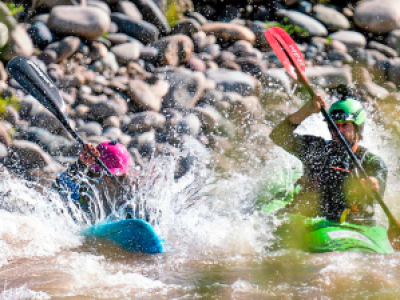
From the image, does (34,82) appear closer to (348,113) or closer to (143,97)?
(143,97)

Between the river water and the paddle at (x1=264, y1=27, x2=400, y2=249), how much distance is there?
8.4 inches

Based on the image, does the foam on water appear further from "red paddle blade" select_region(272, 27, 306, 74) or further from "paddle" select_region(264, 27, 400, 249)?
"red paddle blade" select_region(272, 27, 306, 74)

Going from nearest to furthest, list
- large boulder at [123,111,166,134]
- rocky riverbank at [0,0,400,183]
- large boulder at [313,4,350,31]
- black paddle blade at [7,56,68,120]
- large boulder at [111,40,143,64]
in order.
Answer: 1. black paddle blade at [7,56,68,120]
2. rocky riverbank at [0,0,400,183]
3. large boulder at [123,111,166,134]
4. large boulder at [111,40,143,64]
5. large boulder at [313,4,350,31]

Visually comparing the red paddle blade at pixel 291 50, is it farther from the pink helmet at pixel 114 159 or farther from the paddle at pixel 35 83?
the paddle at pixel 35 83

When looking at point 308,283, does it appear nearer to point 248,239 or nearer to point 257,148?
point 248,239

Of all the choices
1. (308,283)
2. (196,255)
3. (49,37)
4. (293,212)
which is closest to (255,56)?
(49,37)

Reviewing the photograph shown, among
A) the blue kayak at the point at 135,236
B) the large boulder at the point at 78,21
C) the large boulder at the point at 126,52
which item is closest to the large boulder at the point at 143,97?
the large boulder at the point at 126,52

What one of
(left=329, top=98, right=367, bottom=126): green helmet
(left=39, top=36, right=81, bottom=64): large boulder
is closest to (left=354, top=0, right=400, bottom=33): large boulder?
(left=39, top=36, right=81, bottom=64): large boulder

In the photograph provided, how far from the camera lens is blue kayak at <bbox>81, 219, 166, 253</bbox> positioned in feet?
15.6

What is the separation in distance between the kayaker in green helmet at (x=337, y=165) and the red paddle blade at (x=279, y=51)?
0.38 metres

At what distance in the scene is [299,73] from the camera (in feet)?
15.9

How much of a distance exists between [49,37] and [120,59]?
32.5 inches

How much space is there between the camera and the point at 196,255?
4699 millimetres

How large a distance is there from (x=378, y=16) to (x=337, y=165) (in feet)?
15.9
